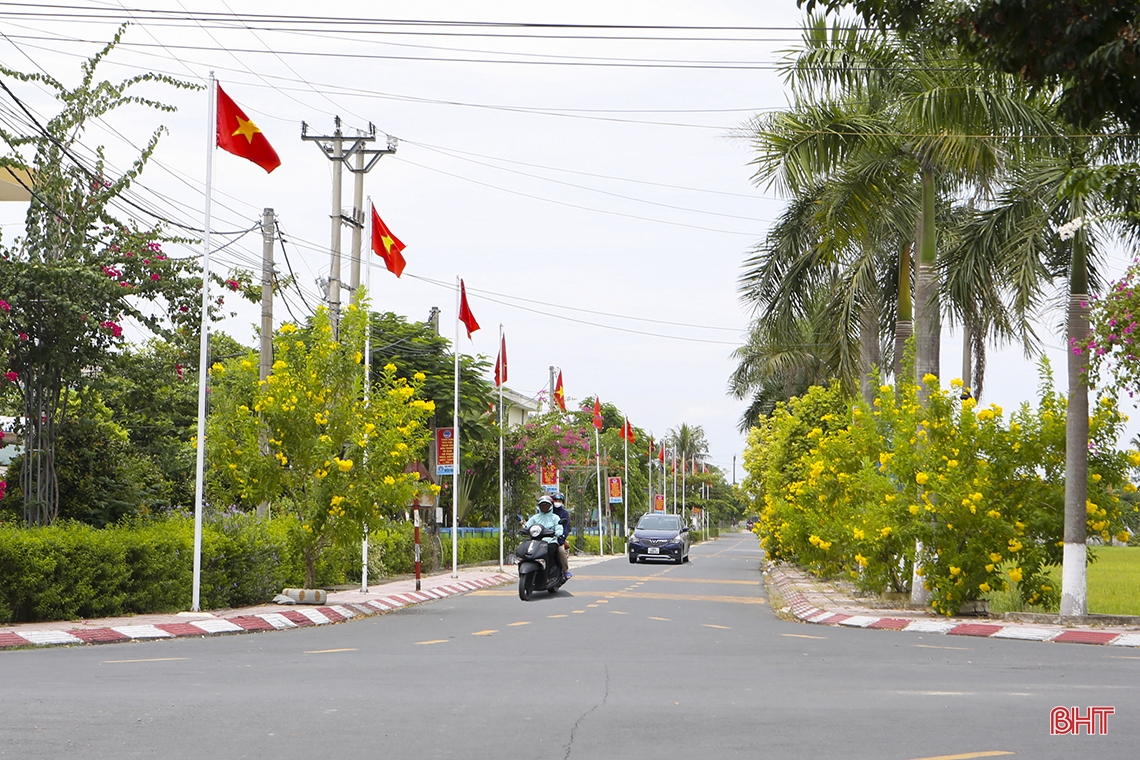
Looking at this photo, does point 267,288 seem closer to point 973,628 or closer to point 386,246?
point 386,246

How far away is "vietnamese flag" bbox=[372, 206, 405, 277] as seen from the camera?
28484 mm

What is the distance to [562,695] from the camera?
10.5 meters

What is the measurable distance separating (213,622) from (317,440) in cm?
443

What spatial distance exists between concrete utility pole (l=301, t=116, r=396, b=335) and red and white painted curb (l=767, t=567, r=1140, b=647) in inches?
457

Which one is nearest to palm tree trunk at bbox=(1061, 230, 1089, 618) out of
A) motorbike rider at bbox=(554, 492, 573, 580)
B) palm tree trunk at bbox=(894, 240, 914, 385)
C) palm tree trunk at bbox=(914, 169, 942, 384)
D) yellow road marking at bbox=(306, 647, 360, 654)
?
palm tree trunk at bbox=(914, 169, 942, 384)

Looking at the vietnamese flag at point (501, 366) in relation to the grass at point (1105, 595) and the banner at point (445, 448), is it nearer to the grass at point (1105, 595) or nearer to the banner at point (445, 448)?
the banner at point (445, 448)

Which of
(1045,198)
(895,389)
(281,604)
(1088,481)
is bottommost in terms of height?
(281,604)

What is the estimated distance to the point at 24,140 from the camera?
2084 cm

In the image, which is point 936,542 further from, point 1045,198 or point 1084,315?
point 1045,198

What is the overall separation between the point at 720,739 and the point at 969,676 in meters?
4.84

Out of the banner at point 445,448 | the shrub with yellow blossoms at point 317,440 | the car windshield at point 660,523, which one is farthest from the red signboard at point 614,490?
the shrub with yellow blossoms at point 317,440

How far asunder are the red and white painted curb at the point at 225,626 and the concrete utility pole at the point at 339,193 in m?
6.36

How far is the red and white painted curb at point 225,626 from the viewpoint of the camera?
15.1m

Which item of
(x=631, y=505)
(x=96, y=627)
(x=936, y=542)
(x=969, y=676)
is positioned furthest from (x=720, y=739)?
(x=631, y=505)
